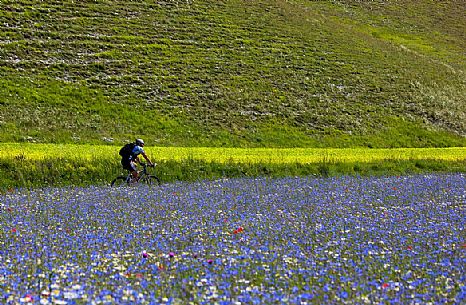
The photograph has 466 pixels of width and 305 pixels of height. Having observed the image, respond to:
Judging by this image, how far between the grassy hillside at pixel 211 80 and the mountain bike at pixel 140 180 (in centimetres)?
1902

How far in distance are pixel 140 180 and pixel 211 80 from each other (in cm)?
3607

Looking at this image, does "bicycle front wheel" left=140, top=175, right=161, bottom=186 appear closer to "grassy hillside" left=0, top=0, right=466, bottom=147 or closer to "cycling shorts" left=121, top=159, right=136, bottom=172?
"cycling shorts" left=121, top=159, right=136, bottom=172

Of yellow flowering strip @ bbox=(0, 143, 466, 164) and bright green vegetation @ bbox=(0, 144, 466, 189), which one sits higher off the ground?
bright green vegetation @ bbox=(0, 144, 466, 189)

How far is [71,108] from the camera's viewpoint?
4681 centimetres

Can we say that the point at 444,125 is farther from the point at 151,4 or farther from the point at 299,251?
the point at 299,251

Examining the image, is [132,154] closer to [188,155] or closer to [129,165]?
[129,165]

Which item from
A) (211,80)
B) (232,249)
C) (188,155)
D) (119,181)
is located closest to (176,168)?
(119,181)

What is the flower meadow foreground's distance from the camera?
7.75 m

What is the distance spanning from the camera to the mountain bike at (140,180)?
69.4 feet

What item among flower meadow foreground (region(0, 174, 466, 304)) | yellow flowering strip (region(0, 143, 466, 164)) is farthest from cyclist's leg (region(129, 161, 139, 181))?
yellow flowering strip (region(0, 143, 466, 164))

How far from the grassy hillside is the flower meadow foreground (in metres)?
26.3

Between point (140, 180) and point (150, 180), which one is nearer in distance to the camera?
point (140, 180)

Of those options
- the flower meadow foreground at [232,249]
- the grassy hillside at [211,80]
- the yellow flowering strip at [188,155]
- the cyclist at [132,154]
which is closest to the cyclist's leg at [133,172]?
the cyclist at [132,154]

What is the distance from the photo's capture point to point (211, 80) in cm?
5678
